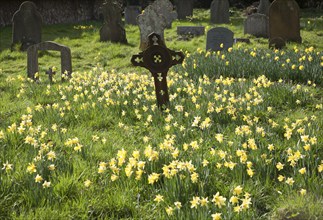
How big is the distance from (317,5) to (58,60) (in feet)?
68.3

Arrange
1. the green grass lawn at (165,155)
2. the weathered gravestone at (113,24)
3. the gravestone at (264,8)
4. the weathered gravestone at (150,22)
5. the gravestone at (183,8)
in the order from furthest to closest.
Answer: the gravestone at (183,8) → the gravestone at (264,8) → the weathered gravestone at (113,24) → the weathered gravestone at (150,22) → the green grass lawn at (165,155)

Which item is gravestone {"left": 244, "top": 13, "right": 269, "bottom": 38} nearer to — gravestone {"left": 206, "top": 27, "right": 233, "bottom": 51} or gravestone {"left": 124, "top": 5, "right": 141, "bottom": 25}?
gravestone {"left": 206, "top": 27, "right": 233, "bottom": 51}

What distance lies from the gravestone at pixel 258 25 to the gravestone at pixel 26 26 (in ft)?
23.5

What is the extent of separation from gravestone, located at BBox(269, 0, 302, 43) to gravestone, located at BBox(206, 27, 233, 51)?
151 cm

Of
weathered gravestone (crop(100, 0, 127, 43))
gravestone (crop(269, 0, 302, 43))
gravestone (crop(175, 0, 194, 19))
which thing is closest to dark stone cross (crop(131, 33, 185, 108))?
gravestone (crop(269, 0, 302, 43))

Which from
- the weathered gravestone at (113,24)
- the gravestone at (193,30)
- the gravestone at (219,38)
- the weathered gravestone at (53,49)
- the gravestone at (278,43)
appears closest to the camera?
the weathered gravestone at (53,49)

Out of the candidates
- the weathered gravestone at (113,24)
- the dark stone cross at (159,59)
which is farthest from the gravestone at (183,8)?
the dark stone cross at (159,59)

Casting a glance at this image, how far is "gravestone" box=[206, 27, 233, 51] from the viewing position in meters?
11.8

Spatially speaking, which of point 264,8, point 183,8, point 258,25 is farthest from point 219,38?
point 183,8

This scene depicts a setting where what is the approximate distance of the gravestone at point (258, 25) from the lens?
1567 cm

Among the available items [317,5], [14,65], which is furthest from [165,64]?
[317,5]

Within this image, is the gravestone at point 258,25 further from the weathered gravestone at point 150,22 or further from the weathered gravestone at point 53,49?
the weathered gravestone at point 53,49

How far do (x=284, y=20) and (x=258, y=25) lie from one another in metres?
3.01

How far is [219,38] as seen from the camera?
11.9 m
